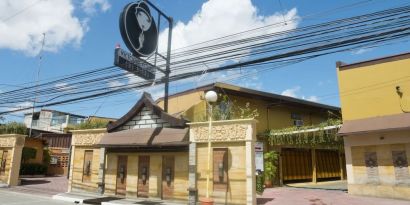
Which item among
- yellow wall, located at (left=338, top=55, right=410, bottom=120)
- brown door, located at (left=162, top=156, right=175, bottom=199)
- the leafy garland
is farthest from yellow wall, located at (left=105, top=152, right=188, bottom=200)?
yellow wall, located at (left=338, top=55, right=410, bottom=120)

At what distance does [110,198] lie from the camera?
16.7 m

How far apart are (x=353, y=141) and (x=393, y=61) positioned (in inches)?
193

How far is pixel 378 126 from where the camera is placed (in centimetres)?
1697

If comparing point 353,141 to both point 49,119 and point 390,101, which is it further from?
point 49,119

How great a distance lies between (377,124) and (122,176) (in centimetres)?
1389

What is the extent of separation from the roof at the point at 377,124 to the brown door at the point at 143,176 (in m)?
10.6

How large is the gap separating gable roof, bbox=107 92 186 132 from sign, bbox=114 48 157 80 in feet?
7.18

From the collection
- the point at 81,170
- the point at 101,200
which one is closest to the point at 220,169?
the point at 101,200

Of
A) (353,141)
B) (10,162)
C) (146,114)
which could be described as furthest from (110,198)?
(353,141)

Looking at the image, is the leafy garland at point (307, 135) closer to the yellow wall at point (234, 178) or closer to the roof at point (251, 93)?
the roof at point (251, 93)

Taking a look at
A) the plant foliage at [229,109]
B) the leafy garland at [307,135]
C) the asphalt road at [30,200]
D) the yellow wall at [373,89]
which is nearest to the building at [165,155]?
the plant foliage at [229,109]

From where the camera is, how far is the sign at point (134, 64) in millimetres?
13273

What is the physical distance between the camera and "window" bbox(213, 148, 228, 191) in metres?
14.5

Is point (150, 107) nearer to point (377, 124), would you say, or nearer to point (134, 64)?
point (134, 64)
